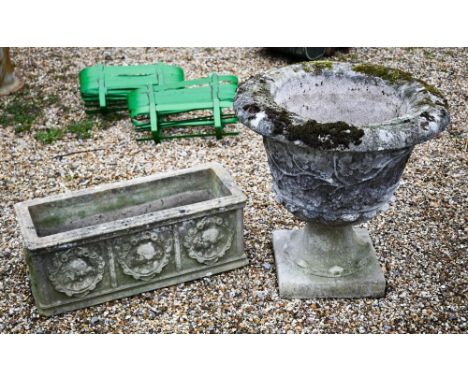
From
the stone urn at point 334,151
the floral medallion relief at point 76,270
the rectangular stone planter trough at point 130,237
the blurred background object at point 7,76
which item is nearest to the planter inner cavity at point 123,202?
the rectangular stone planter trough at point 130,237

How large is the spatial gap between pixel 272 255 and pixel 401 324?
1.09 metres

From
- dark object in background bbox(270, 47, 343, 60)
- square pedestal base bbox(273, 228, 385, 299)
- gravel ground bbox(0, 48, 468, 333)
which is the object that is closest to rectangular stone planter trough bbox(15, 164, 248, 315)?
gravel ground bbox(0, 48, 468, 333)

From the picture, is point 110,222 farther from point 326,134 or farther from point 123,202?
point 326,134

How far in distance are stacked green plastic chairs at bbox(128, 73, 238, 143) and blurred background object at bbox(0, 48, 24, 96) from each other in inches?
68.4

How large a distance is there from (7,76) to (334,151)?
5.05 m

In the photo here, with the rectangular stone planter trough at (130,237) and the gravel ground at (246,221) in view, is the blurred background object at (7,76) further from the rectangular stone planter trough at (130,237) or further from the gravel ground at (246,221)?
the rectangular stone planter trough at (130,237)

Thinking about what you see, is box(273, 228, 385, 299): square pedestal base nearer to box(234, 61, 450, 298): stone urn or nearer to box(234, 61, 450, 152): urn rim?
box(234, 61, 450, 298): stone urn

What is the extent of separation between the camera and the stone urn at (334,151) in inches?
134

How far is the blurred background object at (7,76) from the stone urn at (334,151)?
4.08 meters

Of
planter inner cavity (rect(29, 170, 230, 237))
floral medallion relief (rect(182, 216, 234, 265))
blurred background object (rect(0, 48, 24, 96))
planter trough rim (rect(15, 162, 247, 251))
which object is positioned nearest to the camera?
planter trough rim (rect(15, 162, 247, 251))

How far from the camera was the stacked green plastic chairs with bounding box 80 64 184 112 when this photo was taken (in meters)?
6.62

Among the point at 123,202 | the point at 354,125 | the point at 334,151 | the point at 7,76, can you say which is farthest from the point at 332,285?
the point at 7,76

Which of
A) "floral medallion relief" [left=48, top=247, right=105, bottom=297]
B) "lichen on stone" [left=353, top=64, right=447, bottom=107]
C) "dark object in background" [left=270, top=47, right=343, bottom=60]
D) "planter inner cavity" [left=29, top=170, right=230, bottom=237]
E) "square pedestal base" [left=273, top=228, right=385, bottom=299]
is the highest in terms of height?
"lichen on stone" [left=353, top=64, right=447, bottom=107]

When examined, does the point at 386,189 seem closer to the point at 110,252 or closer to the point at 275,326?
the point at 275,326
